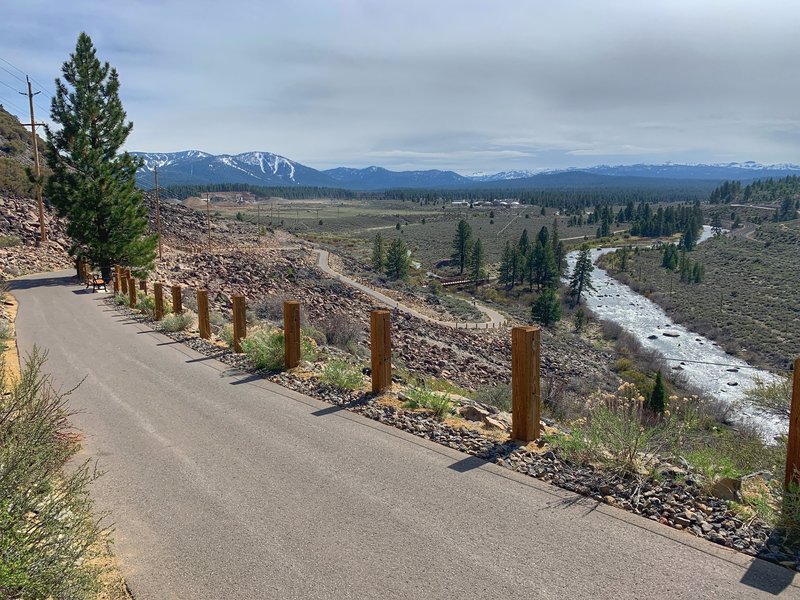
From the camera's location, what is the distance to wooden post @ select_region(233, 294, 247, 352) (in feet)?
36.6

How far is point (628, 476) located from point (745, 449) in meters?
3.50

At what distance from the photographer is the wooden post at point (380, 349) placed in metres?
8.24

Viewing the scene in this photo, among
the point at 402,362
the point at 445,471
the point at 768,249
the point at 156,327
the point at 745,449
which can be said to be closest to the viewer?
the point at 445,471

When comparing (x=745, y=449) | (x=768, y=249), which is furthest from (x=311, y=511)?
(x=768, y=249)

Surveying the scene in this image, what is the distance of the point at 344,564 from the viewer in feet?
13.7

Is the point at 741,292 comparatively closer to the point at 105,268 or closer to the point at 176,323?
the point at 105,268

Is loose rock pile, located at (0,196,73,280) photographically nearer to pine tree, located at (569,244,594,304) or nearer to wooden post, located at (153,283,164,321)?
wooden post, located at (153,283,164,321)

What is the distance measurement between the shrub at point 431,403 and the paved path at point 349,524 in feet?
2.51

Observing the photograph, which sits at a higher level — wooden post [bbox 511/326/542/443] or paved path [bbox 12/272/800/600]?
wooden post [bbox 511/326/542/443]

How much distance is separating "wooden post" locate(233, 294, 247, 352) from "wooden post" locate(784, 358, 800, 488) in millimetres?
8746

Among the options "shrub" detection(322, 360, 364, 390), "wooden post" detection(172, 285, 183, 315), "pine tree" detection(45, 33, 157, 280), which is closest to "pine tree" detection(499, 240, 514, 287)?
"pine tree" detection(45, 33, 157, 280)

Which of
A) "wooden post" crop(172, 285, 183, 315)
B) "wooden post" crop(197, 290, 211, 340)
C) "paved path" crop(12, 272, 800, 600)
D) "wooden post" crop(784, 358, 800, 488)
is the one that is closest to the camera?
"paved path" crop(12, 272, 800, 600)

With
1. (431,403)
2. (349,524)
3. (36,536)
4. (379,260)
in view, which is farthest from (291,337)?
(379,260)

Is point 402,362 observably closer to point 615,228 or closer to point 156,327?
point 156,327
